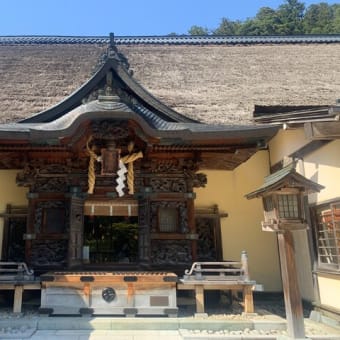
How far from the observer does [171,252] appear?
21.4ft

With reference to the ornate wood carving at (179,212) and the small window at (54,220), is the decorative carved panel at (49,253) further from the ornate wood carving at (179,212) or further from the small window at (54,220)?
the ornate wood carving at (179,212)

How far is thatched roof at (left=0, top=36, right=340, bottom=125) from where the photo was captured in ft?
25.5

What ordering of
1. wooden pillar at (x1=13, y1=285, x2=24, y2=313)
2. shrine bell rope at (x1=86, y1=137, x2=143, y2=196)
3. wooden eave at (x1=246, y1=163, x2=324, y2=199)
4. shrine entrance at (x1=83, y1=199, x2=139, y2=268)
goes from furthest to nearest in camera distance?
shrine entrance at (x1=83, y1=199, x2=139, y2=268) < shrine bell rope at (x1=86, y1=137, x2=143, y2=196) < wooden pillar at (x1=13, y1=285, x2=24, y2=313) < wooden eave at (x1=246, y1=163, x2=324, y2=199)

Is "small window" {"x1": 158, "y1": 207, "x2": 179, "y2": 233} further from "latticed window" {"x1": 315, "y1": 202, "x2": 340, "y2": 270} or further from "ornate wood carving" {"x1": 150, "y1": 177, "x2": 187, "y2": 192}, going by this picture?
"latticed window" {"x1": 315, "y1": 202, "x2": 340, "y2": 270}

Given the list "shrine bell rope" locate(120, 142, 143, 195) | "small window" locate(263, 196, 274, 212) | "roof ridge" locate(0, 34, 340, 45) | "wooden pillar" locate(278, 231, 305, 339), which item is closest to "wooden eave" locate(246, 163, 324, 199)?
"small window" locate(263, 196, 274, 212)

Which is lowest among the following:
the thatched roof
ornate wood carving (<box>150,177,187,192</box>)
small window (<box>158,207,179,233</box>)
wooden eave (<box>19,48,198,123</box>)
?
small window (<box>158,207,179,233</box>)

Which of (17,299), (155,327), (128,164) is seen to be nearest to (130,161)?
(128,164)

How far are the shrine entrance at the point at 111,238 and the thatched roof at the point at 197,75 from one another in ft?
10.9

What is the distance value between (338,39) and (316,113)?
9.35 metres

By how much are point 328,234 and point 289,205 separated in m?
1.49

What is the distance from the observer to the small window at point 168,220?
6652mm

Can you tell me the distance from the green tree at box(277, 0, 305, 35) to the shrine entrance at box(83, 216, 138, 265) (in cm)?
2178

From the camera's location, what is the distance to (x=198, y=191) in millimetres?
7762

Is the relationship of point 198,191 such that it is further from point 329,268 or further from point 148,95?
point 329,268
